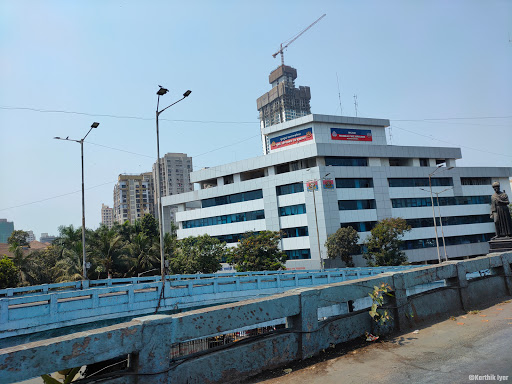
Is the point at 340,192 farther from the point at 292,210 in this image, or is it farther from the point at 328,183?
the point at 292,210

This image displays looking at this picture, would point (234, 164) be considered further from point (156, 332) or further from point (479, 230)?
point (156, 332)

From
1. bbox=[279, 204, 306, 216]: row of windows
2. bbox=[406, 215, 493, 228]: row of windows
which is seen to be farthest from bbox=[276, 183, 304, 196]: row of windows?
bbox=[406, 215, 493, 228]: row of windows

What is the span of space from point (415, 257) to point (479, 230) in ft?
44.9

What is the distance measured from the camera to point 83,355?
131 inches

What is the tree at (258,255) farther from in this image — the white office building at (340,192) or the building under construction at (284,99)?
the building under construction at (284,99)

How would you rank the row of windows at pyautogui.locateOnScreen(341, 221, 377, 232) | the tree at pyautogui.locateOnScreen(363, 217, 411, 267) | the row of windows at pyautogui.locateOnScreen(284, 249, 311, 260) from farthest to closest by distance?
the row of windows at pyautogui.locateOnScreen(341, 221, 377, 232), the row of windows at pyautogui.locateOnScreen(284, 249, 311, 260), the tree at pyautogui.locateOnScreen(363, 217, 411, 267)

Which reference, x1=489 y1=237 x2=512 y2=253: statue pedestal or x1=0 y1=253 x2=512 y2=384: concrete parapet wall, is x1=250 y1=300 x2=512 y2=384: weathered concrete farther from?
x1=489 y1=237 x2=512 y2=253: statue pedestal

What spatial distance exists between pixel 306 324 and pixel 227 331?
1191 mm

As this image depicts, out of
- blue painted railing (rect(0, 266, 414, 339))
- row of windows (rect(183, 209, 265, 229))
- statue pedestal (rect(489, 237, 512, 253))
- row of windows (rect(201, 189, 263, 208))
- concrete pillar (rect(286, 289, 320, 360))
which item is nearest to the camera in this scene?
concrete pillar (rect(286, 289, 320, 360))

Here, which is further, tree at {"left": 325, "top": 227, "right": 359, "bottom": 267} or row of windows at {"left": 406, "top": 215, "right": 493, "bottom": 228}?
row of windows at {"left": 406, "top": 215, "right": 493, "bottom": 228}

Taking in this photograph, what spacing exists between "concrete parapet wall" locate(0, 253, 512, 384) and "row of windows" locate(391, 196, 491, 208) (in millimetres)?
43655

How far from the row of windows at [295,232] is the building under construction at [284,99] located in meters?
142

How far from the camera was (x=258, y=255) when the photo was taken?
35.4 metres

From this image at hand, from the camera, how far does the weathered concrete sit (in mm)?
4141
